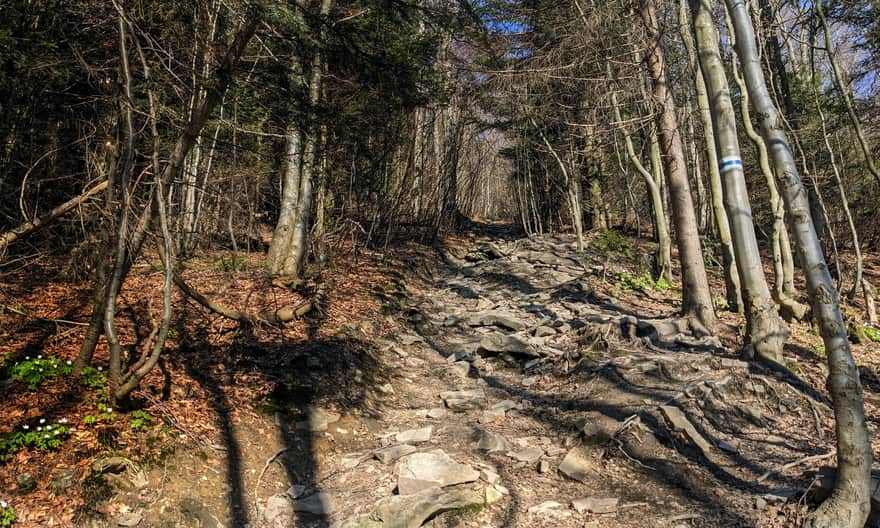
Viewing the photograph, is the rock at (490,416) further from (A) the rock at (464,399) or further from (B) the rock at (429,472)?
(B) the rock at (429,472)

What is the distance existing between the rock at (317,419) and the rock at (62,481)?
1.79 meters

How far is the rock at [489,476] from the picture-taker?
152 inches

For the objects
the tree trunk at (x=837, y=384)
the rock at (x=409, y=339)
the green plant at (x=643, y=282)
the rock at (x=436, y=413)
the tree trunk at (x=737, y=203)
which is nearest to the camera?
the tree trunk at (x=837, y=384)

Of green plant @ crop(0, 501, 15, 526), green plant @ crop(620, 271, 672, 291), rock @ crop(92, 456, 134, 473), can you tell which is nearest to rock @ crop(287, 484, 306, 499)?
rock @ crop(92, 456, 134, 473)

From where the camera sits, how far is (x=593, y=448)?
4.20 metres

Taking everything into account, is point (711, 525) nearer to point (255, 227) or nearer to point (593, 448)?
point (593, 448)

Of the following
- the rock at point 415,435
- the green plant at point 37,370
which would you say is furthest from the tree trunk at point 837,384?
the green plant at point 37,370

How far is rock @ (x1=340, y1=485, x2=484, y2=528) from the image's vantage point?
11.1ft

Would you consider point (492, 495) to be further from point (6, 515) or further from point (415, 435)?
point (6, 515)

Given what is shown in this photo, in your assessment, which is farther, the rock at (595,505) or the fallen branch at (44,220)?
the fallen branch at (44,220)

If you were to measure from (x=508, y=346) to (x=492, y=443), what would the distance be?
2.63 m

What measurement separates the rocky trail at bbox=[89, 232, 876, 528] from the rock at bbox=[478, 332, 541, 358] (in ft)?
0.07

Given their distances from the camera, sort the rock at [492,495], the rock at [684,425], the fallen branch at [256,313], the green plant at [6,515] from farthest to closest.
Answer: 1. the fallen branch at [256,313]
2. the rock at [684,425]
3. the rock at [492,495]
4. the green plant at [6,515]

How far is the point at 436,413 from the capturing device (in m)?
5.48
